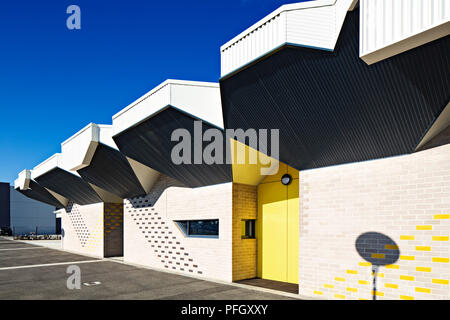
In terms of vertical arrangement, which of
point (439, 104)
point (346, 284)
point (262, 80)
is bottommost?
point (346, 284)

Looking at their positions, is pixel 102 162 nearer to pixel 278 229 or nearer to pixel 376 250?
pixel 278 229

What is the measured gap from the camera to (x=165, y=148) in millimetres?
12609

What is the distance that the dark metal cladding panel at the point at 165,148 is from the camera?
11.1m

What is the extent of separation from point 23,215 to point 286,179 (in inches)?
2245

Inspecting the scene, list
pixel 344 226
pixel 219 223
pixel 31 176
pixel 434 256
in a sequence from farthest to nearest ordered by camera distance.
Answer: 1. pixel 31 176
2. pixel 219 223
3. pixel 344 226
4. pixel 434 256

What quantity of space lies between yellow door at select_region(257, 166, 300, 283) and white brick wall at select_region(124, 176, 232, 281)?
1.46m

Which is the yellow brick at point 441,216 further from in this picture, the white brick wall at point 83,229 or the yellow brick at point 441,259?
the white brick wall at point 83,229

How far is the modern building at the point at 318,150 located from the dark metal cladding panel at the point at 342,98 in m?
0.03

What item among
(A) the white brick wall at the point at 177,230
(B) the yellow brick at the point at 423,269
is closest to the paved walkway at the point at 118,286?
(A) the white brick wall at the point at 177,230

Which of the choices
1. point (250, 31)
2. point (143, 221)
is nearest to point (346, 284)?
point (250, 31)

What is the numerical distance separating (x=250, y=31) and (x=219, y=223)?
693cm

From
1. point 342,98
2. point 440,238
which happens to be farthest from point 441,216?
point 342,98
